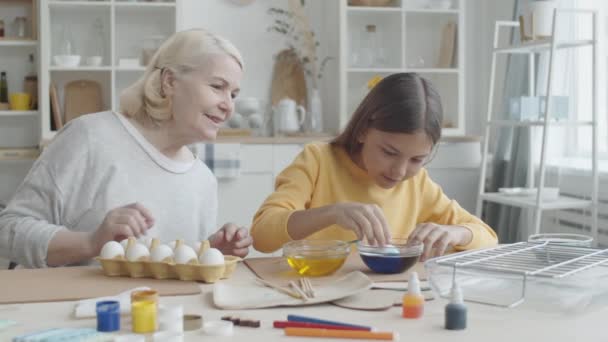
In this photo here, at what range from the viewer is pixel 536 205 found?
337cm

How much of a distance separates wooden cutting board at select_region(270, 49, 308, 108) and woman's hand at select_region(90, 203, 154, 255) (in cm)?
320

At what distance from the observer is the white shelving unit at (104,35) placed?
4.19 metres

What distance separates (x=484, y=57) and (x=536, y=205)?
1.63 meters

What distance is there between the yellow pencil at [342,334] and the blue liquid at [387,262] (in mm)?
426

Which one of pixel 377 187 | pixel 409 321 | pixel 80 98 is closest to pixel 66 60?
pixel 80 98

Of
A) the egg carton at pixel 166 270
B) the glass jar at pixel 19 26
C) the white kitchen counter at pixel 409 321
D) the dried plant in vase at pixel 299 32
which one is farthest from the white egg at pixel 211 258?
the glass jar at pixel 19 26

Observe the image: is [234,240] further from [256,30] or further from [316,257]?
[256,30]

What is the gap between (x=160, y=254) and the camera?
1.35 metres

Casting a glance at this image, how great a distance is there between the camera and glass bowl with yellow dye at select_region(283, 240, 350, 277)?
4.57ft

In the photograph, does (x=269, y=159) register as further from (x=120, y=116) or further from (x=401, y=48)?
(x=120, y=116)

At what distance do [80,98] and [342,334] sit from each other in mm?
3715

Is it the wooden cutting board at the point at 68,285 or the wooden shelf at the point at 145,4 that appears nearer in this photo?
the wooden cutting board at the point at 68,285

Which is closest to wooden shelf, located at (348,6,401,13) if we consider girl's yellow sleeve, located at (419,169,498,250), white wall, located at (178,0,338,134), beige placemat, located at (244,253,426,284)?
white wall, located at (178,0,338,134)

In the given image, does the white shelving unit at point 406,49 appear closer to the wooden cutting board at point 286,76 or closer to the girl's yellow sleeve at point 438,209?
the wooden cutting board at point 286,76
